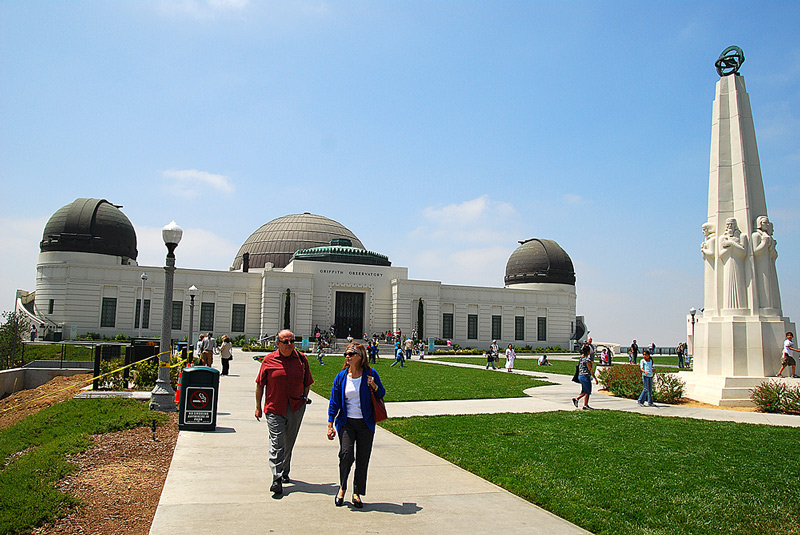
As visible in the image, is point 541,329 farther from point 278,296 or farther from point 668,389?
point 668,389

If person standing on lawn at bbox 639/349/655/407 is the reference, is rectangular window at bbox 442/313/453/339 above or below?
above

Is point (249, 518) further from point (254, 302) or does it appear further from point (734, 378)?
point (254, 302)

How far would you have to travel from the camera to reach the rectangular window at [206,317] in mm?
48500

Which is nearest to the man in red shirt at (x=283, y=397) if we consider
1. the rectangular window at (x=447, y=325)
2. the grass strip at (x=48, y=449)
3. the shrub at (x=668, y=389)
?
the grass strip at (x=48, y=449)

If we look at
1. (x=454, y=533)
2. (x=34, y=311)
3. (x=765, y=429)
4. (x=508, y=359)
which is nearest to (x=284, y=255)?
(x=34, y=311)

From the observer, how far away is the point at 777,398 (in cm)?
1437

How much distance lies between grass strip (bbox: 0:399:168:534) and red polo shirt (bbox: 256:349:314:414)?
2.23 metres

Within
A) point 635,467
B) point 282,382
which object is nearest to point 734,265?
point 635,467

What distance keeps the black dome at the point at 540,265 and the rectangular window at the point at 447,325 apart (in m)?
12.9

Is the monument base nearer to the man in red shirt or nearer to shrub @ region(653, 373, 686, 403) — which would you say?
shrub @ region(653, 373, 686, 403)

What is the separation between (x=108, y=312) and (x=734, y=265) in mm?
44492

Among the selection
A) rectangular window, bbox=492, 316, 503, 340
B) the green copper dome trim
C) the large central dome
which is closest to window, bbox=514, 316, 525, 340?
rectangular window, bbox=492, 316, 503, 340

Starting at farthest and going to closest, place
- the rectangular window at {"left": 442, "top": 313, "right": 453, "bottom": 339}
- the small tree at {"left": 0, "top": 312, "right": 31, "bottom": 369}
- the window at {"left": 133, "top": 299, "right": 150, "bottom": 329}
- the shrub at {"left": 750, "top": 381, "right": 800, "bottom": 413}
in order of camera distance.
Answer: the rectangular window at {"left": 442, "top": 313, "right": 453, "bottom": 339}
the window at {"left": 133, "top": 299, "right": 150, "bottom": 329}
the small tree at {"left": 0, "top": 312, "right": 31, "bottom": 369}
the shrub at {"left": 750, "top": 381, "right": 800, "bottom": 413}

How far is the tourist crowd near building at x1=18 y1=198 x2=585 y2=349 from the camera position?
46344mm
